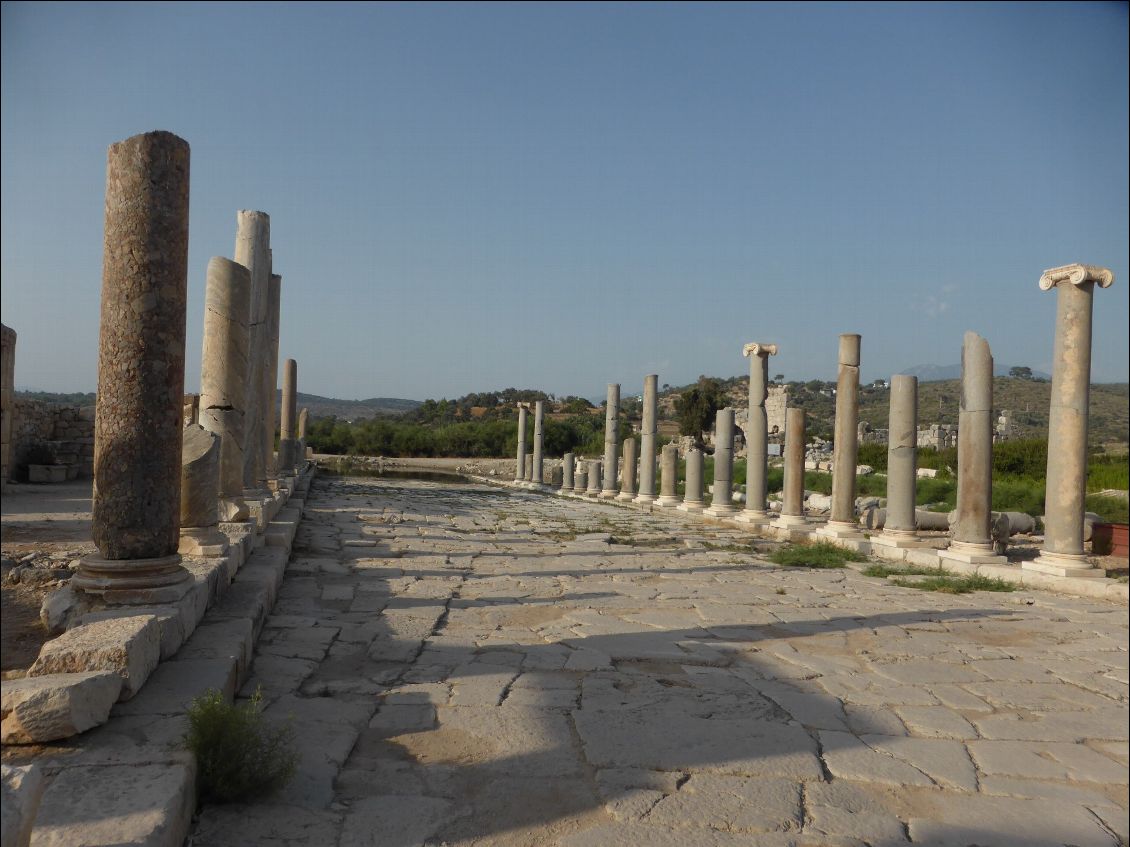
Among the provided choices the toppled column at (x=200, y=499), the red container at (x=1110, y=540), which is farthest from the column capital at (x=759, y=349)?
the toppled column at (x=200, y=499)

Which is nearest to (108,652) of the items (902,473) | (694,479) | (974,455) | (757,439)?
(974,455)

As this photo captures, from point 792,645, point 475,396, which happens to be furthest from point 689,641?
point 475,396

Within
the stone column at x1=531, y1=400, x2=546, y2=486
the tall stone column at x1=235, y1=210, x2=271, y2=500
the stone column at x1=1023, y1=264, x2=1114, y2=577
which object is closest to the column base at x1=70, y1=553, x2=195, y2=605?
the tall stone column at x1=235, y1=210, x2=271, y2=500

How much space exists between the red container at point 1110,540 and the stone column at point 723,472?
688cm

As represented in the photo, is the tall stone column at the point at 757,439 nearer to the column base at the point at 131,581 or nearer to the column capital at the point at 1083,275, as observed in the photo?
the column capital at the point at 1083,275

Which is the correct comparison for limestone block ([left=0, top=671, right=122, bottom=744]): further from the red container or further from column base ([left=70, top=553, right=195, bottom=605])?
the red container

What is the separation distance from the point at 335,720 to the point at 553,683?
137cm

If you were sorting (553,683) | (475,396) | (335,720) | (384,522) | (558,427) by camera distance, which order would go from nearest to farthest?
(335,720) < (553,683) < (384,522) < (558,427) < (475,396)

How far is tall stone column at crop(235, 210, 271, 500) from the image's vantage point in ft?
38.6

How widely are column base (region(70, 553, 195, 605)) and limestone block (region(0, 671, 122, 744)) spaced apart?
1555 mm

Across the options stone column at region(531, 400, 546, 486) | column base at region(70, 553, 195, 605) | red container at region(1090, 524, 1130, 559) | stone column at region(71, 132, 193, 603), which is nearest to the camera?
column base at region(70, 553, 195, 605)

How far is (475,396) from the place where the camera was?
9262cm

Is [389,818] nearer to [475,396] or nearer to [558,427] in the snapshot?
[558,427]

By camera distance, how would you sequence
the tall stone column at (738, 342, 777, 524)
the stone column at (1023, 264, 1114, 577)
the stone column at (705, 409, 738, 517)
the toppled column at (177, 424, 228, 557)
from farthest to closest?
the stone column at (705, 409, 738, 517)
the tall stone column at (738, 342, 777, 524)
the stone column at (1023, 264, 1114, 577)
the toppled column at (177, 424, 228, 557)
